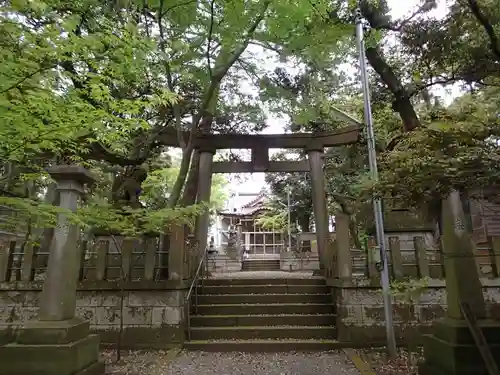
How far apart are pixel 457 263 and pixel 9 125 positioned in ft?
16.2

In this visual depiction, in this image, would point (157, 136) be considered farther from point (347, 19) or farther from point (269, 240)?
point (269, 240)

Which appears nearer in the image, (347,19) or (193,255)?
(347,19)

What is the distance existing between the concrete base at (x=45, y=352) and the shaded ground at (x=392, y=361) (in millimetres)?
4216

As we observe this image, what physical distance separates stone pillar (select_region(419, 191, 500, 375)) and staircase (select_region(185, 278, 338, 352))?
2697 mm

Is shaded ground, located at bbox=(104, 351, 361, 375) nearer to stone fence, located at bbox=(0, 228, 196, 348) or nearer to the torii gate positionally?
stone fence, located at bbox=(0, 228, 196, 348)

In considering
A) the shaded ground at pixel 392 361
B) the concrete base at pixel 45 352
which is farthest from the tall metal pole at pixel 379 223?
the concrete base at pixel 45 352

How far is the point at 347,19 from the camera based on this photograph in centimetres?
724

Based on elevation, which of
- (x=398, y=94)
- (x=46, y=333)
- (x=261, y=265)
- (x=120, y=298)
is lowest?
(x=46, y=333)

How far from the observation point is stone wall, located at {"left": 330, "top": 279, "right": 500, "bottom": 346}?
6.76 metres

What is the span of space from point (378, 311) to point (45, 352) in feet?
18.3

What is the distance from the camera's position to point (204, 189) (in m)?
10.2

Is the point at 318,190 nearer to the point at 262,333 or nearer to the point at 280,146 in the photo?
the point at 280,146

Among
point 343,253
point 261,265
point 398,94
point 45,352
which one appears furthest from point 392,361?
point 261,265

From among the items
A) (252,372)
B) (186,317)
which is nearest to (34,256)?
(186,317)
